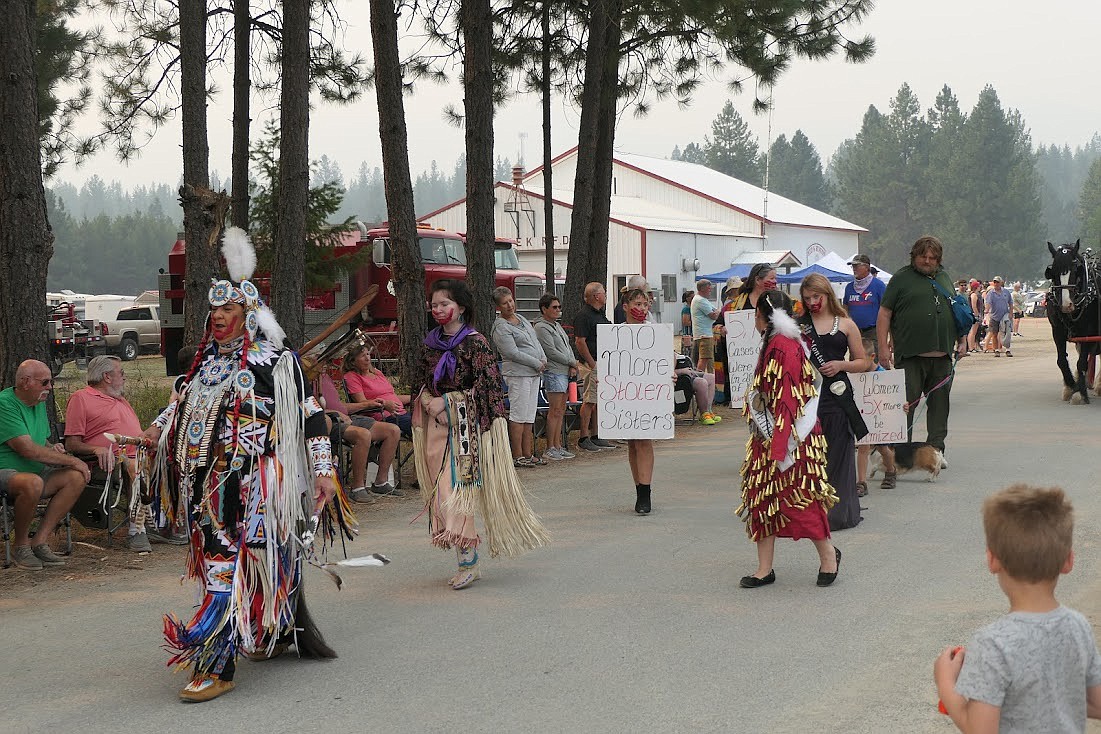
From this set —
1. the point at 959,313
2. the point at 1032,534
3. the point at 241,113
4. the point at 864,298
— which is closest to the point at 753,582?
the point at 1032,534

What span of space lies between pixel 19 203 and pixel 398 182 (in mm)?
5609

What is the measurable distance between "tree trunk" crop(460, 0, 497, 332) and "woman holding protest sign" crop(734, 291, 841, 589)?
23.8 feet

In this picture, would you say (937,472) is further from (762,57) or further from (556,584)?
(762,57)

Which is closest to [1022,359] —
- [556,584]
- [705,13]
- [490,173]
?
[705,13]

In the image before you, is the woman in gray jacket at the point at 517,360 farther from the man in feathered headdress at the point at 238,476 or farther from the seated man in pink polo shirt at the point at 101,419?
the man in feathered headdress at the point at 238,476

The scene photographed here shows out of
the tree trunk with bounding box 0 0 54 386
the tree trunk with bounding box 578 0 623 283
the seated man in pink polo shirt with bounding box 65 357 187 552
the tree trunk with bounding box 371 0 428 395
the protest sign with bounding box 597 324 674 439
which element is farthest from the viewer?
the tree trunk with bounding box 578 0 623 283

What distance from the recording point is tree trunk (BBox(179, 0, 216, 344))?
47.6 feet

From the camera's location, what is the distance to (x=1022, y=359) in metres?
27.7

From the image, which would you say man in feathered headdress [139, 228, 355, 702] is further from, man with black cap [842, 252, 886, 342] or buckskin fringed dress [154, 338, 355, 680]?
man with black cap [842, 252, 886, 342]

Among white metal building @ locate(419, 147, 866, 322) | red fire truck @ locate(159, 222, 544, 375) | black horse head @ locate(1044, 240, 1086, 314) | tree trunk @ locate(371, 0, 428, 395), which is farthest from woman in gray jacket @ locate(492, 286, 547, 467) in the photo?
white metal building @ locate(419, 147, 866, 322)

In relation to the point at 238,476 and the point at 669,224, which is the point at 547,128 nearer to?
the point at 238,476

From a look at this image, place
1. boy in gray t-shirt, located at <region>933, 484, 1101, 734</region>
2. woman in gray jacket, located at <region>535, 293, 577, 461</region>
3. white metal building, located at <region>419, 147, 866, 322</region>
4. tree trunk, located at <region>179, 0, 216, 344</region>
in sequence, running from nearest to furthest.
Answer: boy in gray t-shirt, located at <region>933, 484, 1101, 734</region>, woman in gray jacket, located at <region>535, 293, 577, 461</region>, tree trunk, located at <region>179, 0, 216, 344</region>, white metal building, located at <region>419, 147, 866, 322</region>

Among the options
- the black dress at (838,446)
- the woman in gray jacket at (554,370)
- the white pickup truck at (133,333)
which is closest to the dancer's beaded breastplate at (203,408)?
the black dress at (838,446)

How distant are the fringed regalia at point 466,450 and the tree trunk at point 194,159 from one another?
318 inches
